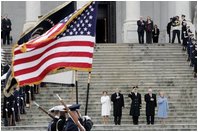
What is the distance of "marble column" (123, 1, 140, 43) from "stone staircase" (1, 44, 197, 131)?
3899 mm

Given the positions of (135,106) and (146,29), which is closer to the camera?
(135,106)

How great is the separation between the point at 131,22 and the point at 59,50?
23.9 m

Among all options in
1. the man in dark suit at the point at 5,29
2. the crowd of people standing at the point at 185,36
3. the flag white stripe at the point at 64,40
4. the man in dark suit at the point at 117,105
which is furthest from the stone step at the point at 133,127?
the man in dark suit at the point at 5,29

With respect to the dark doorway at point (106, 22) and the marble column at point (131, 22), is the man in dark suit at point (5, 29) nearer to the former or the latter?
the marble column at point (131, 22)

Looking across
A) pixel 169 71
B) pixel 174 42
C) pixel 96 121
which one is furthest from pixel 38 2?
pixel 96 121

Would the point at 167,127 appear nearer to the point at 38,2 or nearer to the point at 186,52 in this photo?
the point at 186,52

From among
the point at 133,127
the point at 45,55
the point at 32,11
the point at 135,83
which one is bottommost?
the point at 133,127

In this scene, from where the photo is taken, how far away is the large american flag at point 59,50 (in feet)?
51.8

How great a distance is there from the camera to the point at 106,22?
43.7 meters

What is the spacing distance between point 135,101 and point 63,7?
11.1 meters

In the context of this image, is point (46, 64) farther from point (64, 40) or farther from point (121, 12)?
point (121, 12)

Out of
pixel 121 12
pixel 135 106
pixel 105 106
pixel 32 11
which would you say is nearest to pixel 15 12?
pixel 32 11

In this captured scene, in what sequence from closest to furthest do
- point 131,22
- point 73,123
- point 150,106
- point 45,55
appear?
point 73,123 → point 45,55 → point 150,106 → point 131,22

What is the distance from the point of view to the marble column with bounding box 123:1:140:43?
39188mm
